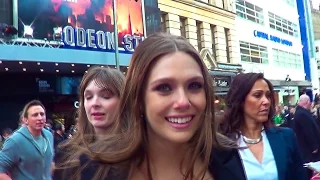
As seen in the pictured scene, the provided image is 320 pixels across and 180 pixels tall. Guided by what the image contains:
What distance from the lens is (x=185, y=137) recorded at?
1751 mm

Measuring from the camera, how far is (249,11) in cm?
2847

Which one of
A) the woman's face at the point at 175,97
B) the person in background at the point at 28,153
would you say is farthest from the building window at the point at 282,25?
the woman's face at the point at 175,97

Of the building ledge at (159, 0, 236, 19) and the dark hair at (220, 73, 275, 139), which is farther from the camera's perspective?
the building ledge at (159, 0, 236, 19)

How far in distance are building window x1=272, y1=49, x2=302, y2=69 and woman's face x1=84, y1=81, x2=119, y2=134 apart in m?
29.9

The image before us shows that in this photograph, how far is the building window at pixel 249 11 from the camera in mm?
27078

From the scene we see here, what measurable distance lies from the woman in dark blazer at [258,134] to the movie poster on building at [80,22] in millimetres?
10226

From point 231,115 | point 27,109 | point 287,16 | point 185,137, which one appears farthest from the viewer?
point 287,16

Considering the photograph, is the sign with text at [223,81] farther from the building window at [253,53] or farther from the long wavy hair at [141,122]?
the long wavy hair at [141,122]

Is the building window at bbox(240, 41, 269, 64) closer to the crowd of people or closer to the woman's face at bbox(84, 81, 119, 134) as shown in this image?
the woman's face at bbox(84, 81, 119, 134)

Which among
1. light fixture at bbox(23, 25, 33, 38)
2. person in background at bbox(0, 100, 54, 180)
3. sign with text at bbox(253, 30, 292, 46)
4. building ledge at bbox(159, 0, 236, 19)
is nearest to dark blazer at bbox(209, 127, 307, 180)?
person in background at bbox(0, 100, 54, 180)

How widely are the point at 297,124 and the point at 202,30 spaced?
53.3ft

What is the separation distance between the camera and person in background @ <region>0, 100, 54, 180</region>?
4.17 metres

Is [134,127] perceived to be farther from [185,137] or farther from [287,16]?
[287,16]

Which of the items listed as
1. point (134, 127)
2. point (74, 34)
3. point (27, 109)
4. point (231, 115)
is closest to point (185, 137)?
point (134, 127)
